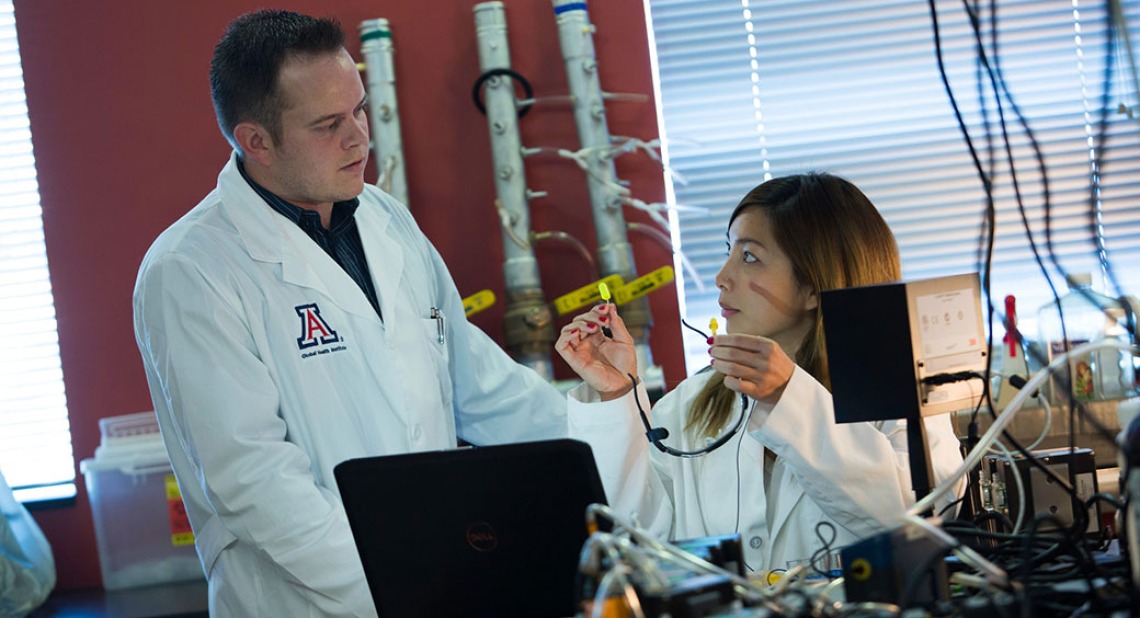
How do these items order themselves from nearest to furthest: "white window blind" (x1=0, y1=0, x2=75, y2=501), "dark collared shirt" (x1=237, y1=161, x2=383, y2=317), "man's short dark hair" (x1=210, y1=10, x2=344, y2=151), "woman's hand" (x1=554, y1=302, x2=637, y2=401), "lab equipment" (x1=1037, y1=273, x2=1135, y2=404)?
1. "woman's hand" (x1=554, y1=302, x2=637, y2=401)
2. "man's short dark hair" (x1=210, y1=10, x2=344, y2=151)
3. "dark collared shirt" (x1=237, y1=161, x2=383, y2=317)
4. "lab equipment" (x1=1037, y1=273, x2=1135, y2=404)
5. "white window blind" (x1=0, y1=0, x2=75, y2=501)

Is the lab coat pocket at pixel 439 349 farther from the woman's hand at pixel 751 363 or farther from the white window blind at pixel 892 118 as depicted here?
the white window blind at pixel 892 118

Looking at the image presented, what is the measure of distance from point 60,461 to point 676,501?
2.17 m

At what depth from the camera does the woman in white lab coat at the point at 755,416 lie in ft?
5.80

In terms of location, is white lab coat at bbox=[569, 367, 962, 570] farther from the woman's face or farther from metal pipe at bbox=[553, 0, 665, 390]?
metal pipe at bbox=[553, 0, 665, 390]

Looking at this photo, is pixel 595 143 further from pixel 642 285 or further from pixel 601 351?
pixel 601 351

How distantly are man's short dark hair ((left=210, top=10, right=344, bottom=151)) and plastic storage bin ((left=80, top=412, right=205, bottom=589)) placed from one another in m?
1.19

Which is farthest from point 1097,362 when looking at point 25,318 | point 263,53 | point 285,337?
point 25,318

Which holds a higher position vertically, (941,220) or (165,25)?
(165,25)

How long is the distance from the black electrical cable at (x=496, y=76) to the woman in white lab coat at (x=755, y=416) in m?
1.17

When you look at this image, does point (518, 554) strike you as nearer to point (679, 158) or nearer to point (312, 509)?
point (312, 509)

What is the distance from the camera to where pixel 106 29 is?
324 cm

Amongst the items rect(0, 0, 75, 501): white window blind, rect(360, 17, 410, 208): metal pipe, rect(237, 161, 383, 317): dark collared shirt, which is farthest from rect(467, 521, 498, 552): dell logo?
rect(0, 0, 75, 501): white window blind

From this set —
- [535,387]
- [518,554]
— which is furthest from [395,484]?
[535,387]

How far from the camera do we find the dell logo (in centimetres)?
136
